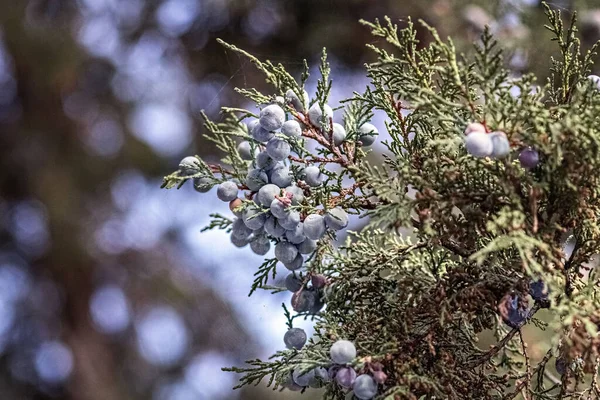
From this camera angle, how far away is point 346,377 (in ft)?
1.15

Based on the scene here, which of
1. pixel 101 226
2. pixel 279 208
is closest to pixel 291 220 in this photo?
pixel 279 208

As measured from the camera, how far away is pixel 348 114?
431 millimetres

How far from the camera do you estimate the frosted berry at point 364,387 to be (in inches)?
13.5

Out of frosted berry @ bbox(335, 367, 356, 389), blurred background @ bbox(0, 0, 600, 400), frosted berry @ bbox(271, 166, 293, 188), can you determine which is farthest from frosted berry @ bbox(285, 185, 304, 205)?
blurred background @ bbox(0, 0, 600, 400)

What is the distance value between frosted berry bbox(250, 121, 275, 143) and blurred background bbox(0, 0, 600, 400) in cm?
95

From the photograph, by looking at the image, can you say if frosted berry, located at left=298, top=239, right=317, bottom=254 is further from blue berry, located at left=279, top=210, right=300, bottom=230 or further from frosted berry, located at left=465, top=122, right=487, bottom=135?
frosted berry, located at left=465, top=122, right=487, bottom=135

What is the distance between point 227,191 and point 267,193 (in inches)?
1.6

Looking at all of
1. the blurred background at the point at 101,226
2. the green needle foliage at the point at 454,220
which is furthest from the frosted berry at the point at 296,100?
the blurred background at the point at 101,226

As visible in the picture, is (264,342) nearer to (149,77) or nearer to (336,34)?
(336,34)

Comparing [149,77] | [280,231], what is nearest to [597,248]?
[280,231]

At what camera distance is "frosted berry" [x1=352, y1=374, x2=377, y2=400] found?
34 centimetres

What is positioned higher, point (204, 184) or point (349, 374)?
point (204, 184)

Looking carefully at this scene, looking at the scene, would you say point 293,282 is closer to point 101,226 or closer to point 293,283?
point 293,283

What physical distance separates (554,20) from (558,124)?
4.8 inches
